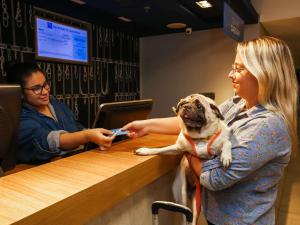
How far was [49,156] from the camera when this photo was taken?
1.41 m

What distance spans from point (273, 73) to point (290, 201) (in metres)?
2.69

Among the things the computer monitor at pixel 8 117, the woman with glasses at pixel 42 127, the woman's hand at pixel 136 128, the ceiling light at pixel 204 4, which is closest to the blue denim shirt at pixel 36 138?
the woman with glasses at pixel 42 127

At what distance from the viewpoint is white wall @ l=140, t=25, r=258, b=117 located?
408 cm

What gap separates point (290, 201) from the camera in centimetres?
306

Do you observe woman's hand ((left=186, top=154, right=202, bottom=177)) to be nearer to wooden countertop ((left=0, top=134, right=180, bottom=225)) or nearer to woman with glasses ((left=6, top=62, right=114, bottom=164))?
wooden countertop ((left=0, top=134, right=180, bottom=225))

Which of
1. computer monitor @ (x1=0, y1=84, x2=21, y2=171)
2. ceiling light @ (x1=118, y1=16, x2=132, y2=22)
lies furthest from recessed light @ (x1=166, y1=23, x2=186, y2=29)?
computer monitor @ (x1=0, y1=84, x2=21, y2=171)

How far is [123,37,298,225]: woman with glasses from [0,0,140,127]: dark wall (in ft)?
7.44

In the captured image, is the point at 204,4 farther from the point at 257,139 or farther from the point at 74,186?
the point at 74,186

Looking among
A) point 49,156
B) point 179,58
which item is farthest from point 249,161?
point 179,58

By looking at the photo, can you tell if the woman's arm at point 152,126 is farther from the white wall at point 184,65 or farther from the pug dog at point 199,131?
the white wall at point 184,65

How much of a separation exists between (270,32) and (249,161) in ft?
13.6

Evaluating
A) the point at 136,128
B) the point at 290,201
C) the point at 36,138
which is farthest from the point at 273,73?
the point at 290,201

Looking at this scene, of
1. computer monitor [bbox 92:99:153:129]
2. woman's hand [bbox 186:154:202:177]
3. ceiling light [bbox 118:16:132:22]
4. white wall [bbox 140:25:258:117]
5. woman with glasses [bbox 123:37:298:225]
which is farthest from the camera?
white wall [bbox 140:25:258:117]

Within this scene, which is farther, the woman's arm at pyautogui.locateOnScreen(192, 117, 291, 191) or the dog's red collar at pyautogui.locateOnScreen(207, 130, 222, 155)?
the dog's red collar at pyautogui.locateOnScreen(207, 130, 222, 155)
